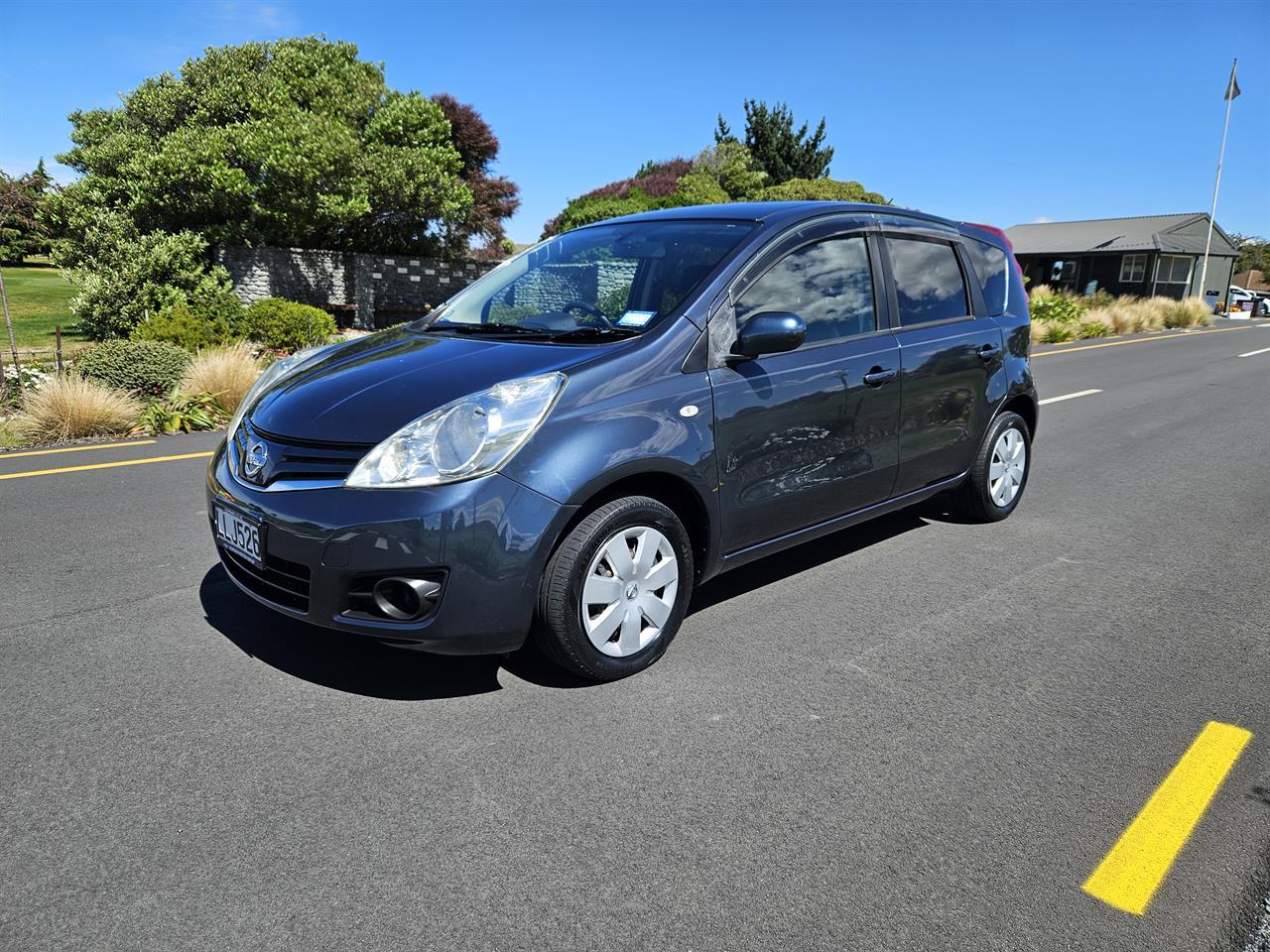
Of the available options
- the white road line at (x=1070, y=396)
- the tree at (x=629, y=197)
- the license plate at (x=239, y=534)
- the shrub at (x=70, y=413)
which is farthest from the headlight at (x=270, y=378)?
the tree at (x=629, y=197)

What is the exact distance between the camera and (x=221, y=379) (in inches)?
369

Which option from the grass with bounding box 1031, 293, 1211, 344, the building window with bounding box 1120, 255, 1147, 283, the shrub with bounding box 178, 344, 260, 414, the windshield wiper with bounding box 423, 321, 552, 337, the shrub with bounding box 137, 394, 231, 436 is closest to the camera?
the windshield wiper with bounding box 423, 321, 552, 337

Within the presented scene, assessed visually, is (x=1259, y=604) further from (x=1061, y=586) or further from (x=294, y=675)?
(x=294, y=675)

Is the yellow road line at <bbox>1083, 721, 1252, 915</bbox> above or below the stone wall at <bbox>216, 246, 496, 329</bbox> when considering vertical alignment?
below

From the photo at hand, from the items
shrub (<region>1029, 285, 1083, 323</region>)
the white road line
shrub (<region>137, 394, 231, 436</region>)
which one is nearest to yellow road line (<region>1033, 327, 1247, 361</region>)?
shrub (<region>1029, 285, 1083, 323</region>)

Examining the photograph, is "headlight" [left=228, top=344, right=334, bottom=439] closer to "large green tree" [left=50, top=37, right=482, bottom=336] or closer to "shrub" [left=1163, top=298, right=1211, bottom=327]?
"large green tree" [left=50, top=37, right=482, bottom=336]

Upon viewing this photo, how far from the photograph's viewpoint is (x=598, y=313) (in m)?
3.84

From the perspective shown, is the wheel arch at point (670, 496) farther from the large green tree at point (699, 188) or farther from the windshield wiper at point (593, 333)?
the large green tree at point (699, 188)

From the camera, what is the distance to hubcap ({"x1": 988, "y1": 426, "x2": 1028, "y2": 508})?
18.2 feet

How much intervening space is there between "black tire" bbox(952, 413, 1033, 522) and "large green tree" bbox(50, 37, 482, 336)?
18354mm

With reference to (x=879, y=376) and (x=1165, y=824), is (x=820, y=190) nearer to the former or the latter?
(x=879, y=376)

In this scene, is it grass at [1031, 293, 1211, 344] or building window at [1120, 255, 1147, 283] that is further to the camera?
building window at [1120, 255, 1147, 283]

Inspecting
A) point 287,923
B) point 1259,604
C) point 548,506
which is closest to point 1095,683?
point 1259,604

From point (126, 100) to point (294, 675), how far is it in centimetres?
2431
